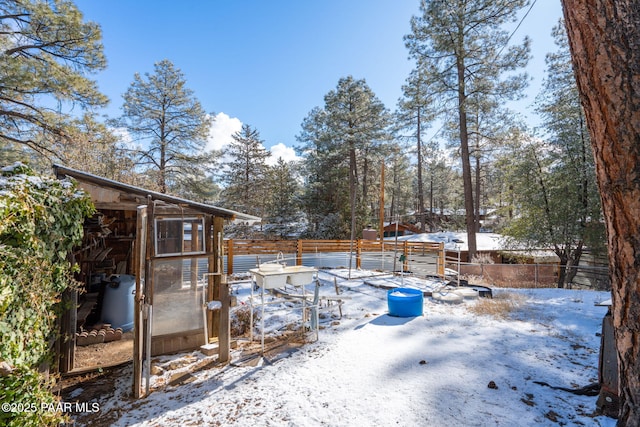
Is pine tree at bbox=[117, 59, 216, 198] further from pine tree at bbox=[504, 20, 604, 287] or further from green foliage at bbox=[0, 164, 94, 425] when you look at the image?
pine tree at bbox=[504, 20, 604, 287]

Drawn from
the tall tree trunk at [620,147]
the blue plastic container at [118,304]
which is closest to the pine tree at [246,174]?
the blue plastic container at [118,304]

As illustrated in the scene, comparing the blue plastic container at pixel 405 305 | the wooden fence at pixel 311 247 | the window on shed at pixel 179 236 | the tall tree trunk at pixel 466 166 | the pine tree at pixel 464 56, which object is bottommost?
the blue plastic container at pixel 405 305

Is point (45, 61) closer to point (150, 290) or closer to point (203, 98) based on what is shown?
point (150, 290)

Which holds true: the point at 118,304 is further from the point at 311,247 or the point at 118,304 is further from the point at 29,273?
the point at 311,247

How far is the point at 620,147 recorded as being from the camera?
126 cm

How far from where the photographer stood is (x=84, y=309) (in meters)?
4.96

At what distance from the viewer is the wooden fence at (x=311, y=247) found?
35.7 feet

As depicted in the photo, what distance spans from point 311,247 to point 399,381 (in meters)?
9.71

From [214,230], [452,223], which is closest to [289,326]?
[214,230]

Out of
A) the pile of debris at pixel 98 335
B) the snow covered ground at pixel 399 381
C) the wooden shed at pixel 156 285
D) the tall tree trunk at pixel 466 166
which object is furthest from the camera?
the tall tree trunk at pixel 466 166

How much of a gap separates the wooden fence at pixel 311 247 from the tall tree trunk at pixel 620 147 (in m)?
8.85

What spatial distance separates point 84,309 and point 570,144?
1433 cm

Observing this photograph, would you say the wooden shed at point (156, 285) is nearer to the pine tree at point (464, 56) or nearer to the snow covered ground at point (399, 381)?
the snow covered ground at point (399, 381)

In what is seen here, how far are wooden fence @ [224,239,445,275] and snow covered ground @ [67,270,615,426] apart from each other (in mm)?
5451
